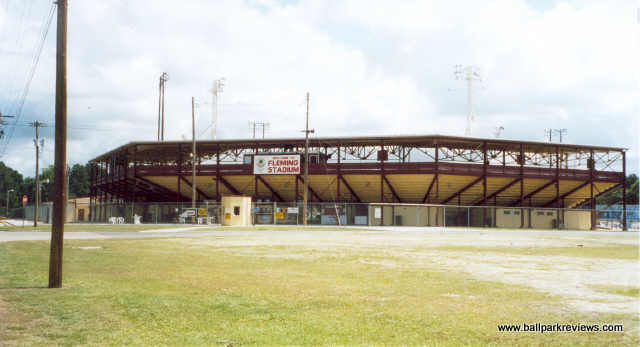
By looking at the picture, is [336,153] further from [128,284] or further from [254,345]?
[254,345]

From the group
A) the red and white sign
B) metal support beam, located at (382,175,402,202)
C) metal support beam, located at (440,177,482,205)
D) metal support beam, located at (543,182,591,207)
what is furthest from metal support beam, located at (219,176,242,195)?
metal support beam, located at (543,182,591,207)

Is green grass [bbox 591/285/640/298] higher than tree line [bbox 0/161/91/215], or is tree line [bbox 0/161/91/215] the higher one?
tree line [bbox 0/161/91/215]

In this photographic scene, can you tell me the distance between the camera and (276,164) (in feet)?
207

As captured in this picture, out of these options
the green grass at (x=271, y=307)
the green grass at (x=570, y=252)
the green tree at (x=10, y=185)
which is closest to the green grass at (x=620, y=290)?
the green grass at (x=271, y=307)

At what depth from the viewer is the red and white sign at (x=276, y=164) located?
62.5 m

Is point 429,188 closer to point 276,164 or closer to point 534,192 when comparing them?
point 534,192

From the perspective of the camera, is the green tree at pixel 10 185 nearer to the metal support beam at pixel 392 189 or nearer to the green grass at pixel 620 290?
the metal support beam at pixel 392 189

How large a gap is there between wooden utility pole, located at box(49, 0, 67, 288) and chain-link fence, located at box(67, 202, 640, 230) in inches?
1600

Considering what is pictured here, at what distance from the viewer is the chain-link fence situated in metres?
54.1

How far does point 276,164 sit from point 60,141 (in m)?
51.9

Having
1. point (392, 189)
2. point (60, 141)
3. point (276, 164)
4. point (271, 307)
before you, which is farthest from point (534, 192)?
point (60, 141)

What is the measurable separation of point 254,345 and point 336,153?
189ft

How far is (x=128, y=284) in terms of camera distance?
1128cm

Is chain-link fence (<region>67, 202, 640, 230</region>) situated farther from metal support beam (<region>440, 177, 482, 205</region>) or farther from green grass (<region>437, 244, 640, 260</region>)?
green grass (<region>437, 244, 640, 260</region>)
